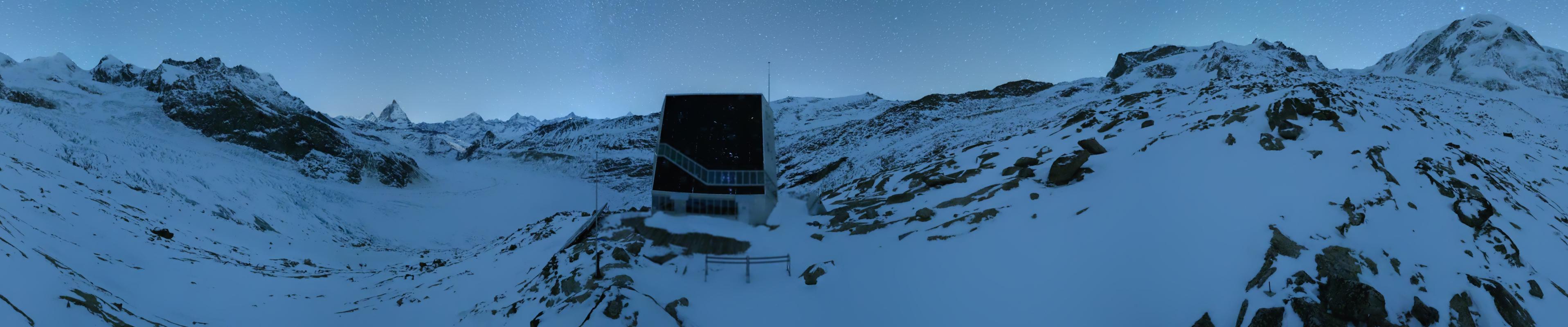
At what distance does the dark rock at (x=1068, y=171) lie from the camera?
63.8 ft

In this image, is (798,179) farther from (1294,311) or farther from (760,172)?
(1294,311)

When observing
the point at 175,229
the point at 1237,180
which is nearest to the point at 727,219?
the point at 1237,180

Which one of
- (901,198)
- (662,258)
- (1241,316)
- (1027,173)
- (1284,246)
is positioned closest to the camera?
(1241,316)

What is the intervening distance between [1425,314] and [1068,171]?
11.1 m

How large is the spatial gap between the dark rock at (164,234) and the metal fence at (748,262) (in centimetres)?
1850

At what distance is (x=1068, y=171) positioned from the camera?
1959cm

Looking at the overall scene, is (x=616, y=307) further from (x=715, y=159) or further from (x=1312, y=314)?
(x=1312, y=314)

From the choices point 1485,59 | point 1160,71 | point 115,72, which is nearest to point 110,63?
point 115,72

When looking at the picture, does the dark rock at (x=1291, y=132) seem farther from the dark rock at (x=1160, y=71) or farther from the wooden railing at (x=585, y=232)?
the dark rock at (x=1160, y=71)

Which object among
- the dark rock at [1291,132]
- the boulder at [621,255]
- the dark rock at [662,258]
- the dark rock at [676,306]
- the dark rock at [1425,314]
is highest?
the dark rock at [1291,132]

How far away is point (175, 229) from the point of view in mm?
19547

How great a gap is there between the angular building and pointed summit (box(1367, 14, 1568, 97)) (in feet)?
380

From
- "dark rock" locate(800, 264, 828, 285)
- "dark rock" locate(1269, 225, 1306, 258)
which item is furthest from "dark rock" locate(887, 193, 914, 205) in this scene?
"dark rock" locate(1269, 225, 1306, 258)

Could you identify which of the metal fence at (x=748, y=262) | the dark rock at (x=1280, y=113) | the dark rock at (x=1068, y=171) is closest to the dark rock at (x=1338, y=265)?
the dark rock at (x=1068, y=171)
